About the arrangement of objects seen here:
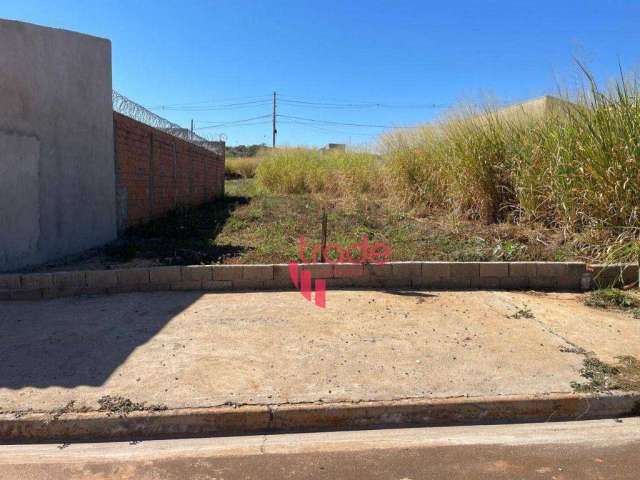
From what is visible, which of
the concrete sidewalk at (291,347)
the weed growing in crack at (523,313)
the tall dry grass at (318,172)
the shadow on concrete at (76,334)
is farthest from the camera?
the tall dry grass at (318,172)

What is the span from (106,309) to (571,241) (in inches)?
237

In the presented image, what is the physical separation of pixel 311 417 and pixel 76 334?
2464 mm

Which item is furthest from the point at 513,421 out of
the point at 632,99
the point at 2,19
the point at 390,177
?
the point at 390,177

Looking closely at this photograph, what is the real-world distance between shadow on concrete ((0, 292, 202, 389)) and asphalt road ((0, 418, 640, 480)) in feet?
2.48

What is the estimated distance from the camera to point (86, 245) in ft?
22.8

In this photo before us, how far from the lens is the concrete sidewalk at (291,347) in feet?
10.4

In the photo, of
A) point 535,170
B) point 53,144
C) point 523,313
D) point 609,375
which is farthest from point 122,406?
point 535,170

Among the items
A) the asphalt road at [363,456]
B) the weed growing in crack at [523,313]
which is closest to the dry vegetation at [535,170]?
the weed growing in crack at [523,313]

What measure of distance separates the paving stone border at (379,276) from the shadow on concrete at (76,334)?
0.19 m

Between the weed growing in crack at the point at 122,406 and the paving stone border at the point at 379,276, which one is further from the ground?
the paving stone border at the point at 379,276

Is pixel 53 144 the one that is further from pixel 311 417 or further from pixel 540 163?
pixel 540 163

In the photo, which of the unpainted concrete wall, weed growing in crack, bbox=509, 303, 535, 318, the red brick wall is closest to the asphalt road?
weed growing in crack, bbox=509, 303, 535, 318

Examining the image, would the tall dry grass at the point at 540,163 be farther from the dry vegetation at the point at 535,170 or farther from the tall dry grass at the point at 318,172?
the tall dry grass at the point at 318,172

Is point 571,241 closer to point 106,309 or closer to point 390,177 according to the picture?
point 390,177
